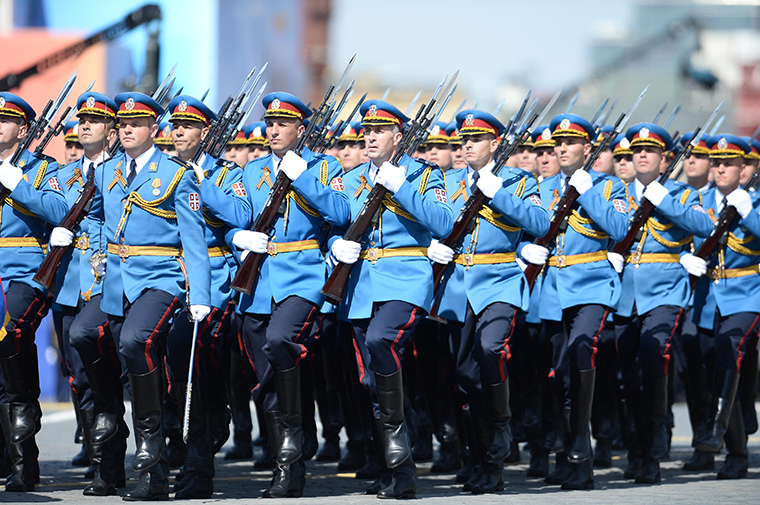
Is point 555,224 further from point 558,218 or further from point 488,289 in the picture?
point 488,289

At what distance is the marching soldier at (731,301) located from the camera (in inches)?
334

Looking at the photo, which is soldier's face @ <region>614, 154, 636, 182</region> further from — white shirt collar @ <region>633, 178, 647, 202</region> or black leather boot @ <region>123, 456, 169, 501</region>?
black leather boot @ <region>123, 456, 169, 501</region>

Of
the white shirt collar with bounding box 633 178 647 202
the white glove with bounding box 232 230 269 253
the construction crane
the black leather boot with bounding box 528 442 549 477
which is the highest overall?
the construction crane

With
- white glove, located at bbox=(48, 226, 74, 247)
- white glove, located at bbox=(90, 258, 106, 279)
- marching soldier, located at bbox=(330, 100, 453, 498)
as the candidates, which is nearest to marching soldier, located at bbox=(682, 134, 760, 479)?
marching soldier, located at bbox=(330, 100, 453, 498)

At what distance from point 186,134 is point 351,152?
204 cm

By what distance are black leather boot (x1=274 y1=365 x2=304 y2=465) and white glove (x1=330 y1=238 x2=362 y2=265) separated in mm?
627

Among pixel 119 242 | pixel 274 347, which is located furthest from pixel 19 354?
pixel 274 347

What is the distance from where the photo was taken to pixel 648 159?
8.45 meters

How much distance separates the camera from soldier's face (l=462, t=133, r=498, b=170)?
7.70 m

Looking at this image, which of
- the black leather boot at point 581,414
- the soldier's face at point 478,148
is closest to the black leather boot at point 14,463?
the soldier's face at point 478,148

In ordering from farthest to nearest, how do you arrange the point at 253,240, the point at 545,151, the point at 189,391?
1. the point at 545,151
2. the point at 253,240
3. the point at 189,391

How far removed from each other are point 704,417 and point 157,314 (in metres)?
4.21

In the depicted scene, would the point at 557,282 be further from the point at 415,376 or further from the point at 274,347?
the point at 274,347

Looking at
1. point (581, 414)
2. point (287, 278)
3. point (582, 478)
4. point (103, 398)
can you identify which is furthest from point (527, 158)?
point (103, 398)
